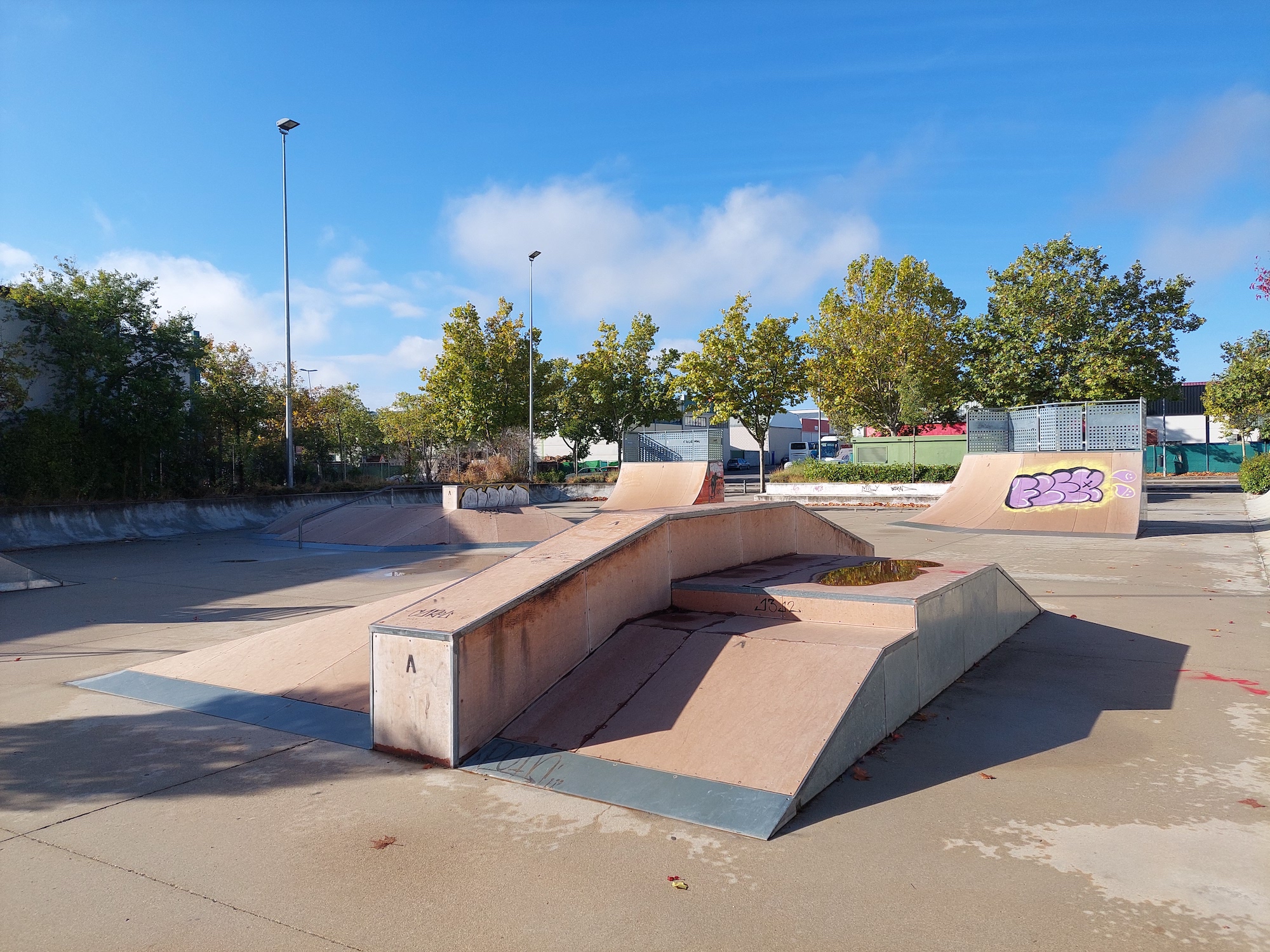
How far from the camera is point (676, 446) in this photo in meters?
32.8

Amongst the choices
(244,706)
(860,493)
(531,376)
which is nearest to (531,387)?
(531,376)

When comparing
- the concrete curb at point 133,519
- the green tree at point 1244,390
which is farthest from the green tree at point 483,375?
the green tree at point 1244,390

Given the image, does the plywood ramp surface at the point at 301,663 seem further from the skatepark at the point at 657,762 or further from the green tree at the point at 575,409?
the green tree at the point at 575,409

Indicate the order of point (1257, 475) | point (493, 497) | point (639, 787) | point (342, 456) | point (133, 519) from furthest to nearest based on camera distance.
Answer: point (342, 456)
point (1257, 475)
point (493, 497)
point (133, 519)
point (639, 787)

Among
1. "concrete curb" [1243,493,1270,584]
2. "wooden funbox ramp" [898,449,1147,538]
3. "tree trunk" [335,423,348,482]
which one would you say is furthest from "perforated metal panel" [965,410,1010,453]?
"tree trunk" [335,423,348,482]

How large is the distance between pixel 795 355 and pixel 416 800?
31.8 meters

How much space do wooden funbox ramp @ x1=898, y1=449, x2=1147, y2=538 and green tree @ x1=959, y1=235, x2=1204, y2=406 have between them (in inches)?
345

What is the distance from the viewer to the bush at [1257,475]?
27.1 metres

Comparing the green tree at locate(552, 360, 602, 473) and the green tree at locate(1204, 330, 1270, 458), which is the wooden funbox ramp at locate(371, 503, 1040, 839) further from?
the green tree at locate(552, 360, 602, 473)

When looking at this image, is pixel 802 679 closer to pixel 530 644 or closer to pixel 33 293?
pixel 530 644

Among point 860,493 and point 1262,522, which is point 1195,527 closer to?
point 1262,522

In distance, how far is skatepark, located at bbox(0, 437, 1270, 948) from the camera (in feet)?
9.84

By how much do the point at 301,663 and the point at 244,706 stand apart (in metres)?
0.62

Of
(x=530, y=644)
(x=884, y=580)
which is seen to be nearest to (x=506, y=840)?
(x=530, y=644)
